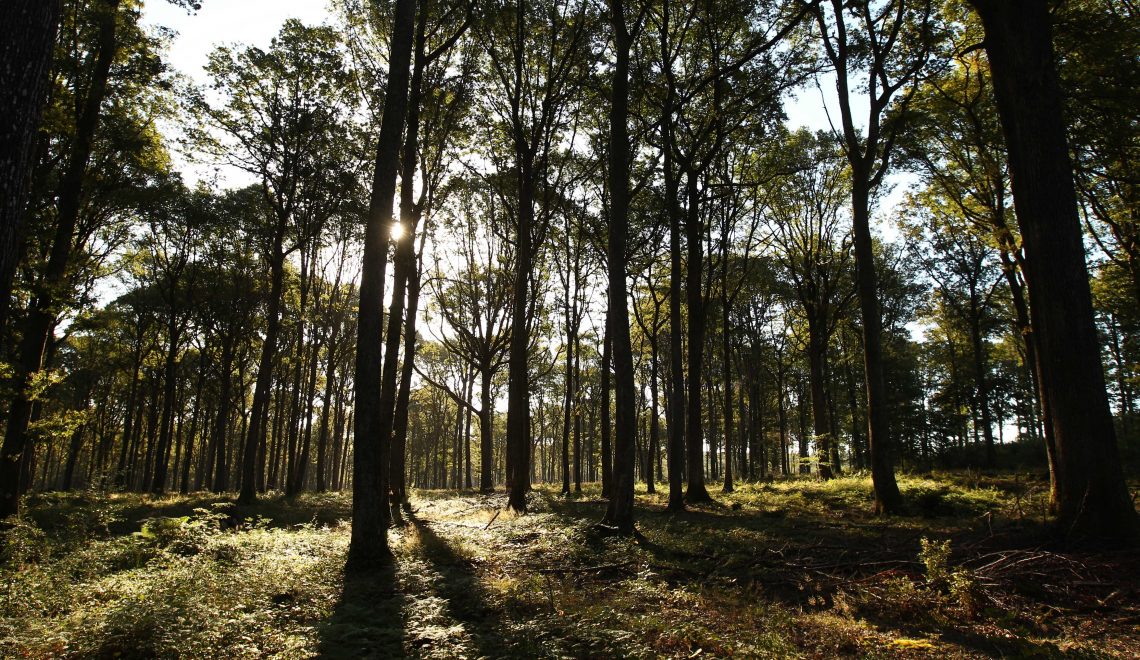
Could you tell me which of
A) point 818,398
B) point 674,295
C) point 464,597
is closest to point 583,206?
point 674,295

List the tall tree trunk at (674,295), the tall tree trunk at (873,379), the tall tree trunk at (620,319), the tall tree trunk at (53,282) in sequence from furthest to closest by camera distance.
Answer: the tall tree trunk at (674,295) → the tall tree trunk at (873,379) → the tall tree trunk at (53,282) → the tall tree trunk at (620,319)

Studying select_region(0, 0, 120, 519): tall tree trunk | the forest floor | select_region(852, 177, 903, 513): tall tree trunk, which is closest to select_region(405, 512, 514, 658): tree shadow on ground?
the forest floor

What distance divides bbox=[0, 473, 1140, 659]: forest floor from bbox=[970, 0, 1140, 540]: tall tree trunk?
3.05 ft

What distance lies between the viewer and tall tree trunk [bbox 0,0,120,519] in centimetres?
1237

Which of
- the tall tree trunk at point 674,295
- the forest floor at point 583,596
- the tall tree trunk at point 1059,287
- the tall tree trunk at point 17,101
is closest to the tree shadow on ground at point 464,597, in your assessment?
the forest floor at point 583,596

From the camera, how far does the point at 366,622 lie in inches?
236

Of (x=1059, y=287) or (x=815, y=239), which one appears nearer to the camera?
(x=1059, y=287)

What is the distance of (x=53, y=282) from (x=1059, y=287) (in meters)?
19.6

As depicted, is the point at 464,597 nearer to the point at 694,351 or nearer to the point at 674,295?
the point at 674,295

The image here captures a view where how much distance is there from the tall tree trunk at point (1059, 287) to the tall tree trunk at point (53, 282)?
18.9 metres

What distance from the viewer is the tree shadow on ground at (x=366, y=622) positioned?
200 inches

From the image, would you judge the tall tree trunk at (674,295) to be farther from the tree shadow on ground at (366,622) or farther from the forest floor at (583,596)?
the tree shadow on ground at (366,622)

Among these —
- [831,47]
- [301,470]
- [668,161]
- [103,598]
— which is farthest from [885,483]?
[301,470]

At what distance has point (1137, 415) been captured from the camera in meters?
38.5
